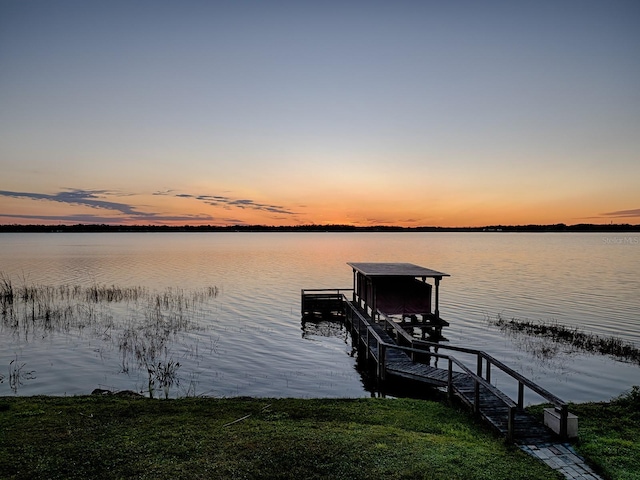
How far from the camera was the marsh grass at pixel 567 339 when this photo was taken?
20033 mm

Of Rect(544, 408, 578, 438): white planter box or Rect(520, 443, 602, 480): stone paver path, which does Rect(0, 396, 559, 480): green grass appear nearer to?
Rect(520, 443, 602, 480): stone paver path

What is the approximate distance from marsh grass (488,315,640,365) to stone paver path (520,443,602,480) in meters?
12.9

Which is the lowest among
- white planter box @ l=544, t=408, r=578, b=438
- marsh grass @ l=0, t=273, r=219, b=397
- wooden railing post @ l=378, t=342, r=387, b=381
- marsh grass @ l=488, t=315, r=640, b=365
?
marsh grass @ l=0, t=273, r=219, b=397

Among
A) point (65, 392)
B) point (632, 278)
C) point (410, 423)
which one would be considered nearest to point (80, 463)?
point (410, 423)

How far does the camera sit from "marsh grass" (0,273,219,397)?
1864 centimetres

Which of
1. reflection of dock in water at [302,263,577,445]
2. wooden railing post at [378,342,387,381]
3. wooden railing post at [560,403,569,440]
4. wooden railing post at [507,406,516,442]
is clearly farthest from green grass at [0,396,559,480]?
wooden railing post at [378,342,387,381]

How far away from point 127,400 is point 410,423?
8090 mm

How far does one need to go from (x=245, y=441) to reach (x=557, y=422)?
22.7 ft

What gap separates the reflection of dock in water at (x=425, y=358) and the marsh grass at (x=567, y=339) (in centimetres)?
434

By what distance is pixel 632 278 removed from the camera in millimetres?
46156

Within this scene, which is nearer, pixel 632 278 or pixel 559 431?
pixel 559 431

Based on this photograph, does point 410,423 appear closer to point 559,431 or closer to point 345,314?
point 559,431

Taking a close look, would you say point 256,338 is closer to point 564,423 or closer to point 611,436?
point 564,423

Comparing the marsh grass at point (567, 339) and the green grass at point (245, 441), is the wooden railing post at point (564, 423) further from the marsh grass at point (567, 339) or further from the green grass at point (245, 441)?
the marsh grass at point (567, 339)
